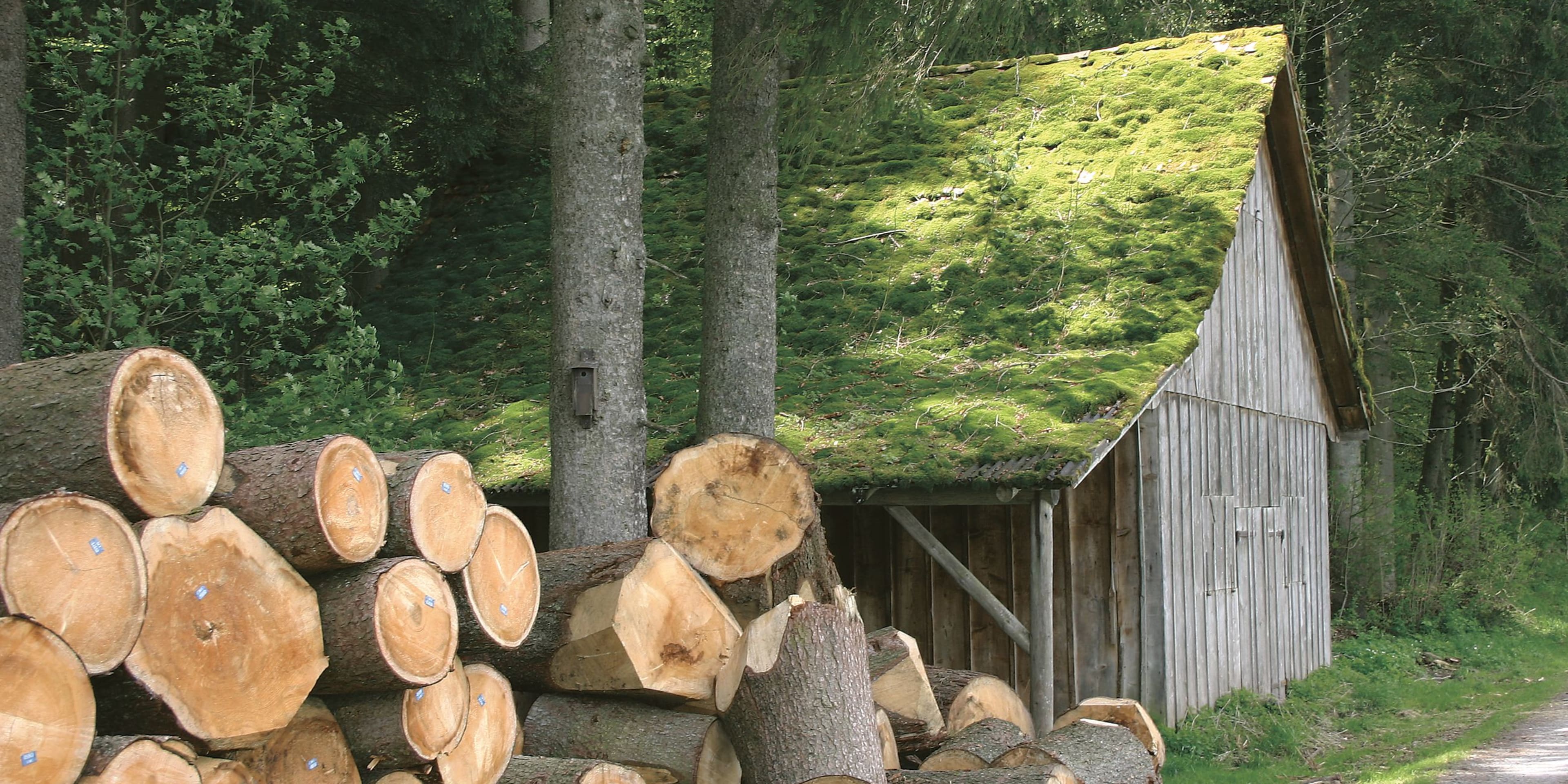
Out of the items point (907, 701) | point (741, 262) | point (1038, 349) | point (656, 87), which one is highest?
point (656, 87)

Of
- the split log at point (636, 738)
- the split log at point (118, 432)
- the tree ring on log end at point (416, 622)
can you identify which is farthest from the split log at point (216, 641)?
the split log at point (636, 738)

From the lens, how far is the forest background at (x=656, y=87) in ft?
31.1

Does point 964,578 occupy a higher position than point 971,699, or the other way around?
point 964,578

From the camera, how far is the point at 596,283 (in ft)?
25.7

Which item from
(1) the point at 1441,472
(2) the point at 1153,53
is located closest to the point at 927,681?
(2) the point at 1153,53

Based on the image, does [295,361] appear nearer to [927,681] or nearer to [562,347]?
[562,347]

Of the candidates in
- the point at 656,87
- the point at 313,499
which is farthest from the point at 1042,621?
the point at 656,87

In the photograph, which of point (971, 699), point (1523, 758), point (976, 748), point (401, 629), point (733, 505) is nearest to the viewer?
point (401, 629)

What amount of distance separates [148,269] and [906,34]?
5.55m

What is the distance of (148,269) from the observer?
9.34 m

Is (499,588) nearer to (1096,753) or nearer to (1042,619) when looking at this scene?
(1096,753)

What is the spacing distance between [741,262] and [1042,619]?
3.15 m

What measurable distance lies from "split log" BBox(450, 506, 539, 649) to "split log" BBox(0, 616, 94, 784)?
167 cm

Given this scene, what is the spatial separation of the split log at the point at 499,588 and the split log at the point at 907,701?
2.29 meters
